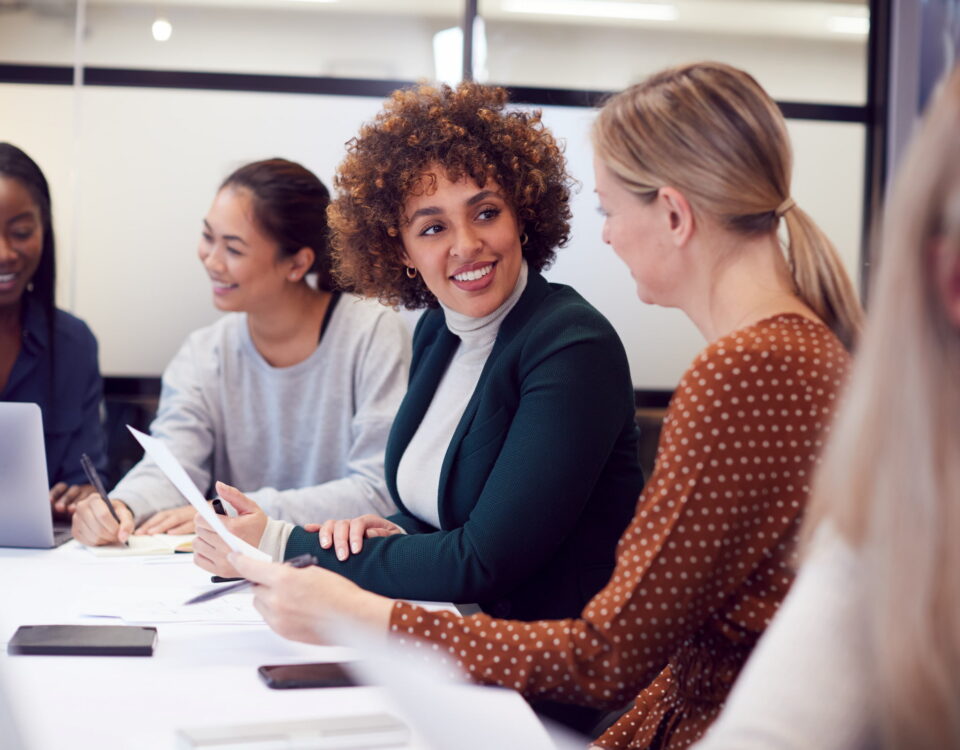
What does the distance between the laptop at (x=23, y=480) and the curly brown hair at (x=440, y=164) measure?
2.24 feet

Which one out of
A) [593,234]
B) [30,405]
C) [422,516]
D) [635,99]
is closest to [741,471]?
[635,99]

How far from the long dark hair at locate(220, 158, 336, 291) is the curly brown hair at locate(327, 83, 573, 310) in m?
0.60

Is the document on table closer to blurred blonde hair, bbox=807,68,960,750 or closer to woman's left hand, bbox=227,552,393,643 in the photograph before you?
woman's left hand, bbox=227,552,393,643

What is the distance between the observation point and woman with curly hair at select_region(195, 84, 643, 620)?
1.47m

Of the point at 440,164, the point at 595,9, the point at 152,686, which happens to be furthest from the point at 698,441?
the point at 595,9

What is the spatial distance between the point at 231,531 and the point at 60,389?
3.96 ft

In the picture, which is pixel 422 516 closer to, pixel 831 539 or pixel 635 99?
pixel 635 99

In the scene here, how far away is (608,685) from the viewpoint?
1.07 meters

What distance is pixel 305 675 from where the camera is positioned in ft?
3.70

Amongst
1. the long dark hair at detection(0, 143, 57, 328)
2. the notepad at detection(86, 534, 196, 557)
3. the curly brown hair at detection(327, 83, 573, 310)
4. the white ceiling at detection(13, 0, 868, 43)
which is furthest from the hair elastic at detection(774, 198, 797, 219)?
the white ceiling at detection(13, 0, 868, 43)

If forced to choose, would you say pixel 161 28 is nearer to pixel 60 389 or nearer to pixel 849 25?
pixel 60 389

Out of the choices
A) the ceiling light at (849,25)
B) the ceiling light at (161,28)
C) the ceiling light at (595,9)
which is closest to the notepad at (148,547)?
the ceiling light at (161,28)

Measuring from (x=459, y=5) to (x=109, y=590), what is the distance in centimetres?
226

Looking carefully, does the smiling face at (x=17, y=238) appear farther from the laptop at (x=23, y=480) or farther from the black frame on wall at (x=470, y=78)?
the laptop at (x=23, y=480)
